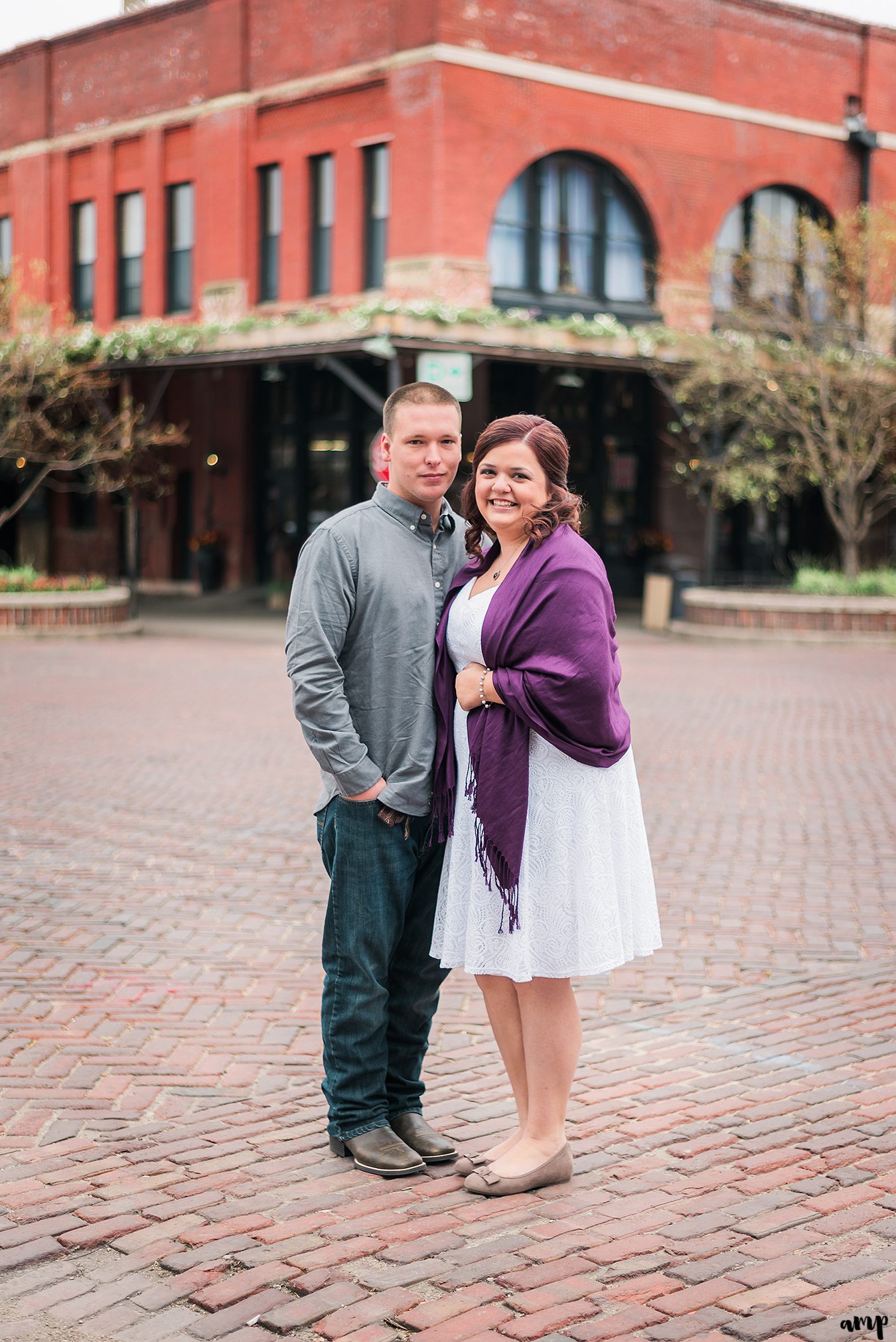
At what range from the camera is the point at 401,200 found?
24469 mm

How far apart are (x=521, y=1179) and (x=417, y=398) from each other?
1976 millimetres

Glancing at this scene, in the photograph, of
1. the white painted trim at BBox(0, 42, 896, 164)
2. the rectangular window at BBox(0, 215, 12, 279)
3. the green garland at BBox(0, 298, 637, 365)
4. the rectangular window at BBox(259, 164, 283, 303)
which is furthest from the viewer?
the rectangular window at BBox(0, 215, 12, 279)

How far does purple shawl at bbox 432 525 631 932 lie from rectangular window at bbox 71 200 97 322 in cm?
2928

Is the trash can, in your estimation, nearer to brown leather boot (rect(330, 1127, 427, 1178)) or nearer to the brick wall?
the brick wall

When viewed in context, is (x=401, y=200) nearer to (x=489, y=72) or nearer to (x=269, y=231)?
(x=489, y=72)

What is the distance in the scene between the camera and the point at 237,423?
2981 centimetres

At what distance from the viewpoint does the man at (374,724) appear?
3.77 m

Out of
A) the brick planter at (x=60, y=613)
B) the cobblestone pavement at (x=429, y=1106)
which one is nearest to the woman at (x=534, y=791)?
the cobblestone pavement at (x=429, y=1106)

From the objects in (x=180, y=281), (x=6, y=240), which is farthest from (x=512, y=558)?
(x=6, y=240)

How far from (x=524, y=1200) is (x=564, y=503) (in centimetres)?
172

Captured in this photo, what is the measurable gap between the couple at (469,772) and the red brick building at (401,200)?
17.6 meters

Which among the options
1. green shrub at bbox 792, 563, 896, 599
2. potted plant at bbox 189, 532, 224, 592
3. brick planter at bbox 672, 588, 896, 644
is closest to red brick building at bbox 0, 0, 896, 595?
potted plant at bbox 189, 532, 224, 592

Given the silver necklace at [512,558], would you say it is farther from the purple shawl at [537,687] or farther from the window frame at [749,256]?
the window frame at [749,256]

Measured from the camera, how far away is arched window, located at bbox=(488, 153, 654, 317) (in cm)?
2550
